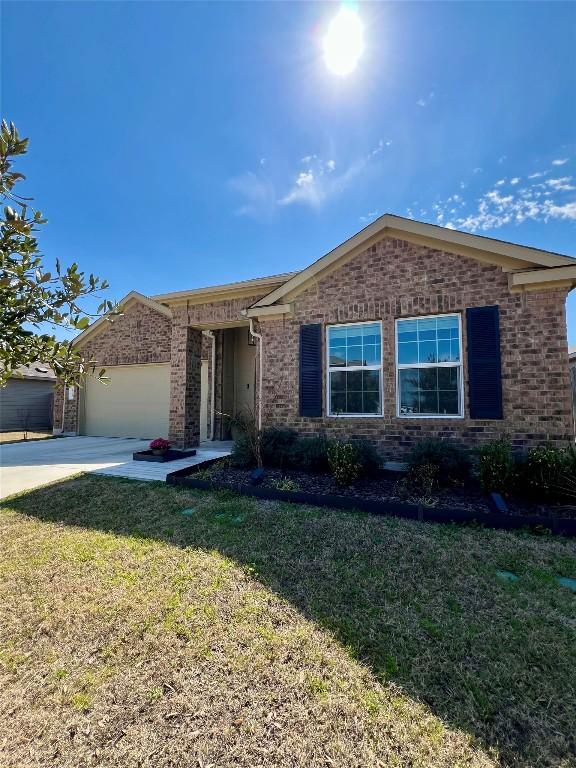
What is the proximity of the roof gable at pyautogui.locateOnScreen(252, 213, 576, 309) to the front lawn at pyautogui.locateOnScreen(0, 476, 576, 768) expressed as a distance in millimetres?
4328

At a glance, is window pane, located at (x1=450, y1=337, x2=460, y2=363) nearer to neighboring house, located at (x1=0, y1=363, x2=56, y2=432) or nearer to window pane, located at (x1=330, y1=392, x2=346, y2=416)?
window pane, located at (x1=330, y1=392, x2=346, y2=416)

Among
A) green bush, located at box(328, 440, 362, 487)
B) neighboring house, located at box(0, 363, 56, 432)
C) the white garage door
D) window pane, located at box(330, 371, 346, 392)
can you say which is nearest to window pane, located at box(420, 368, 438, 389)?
window pane, located at box(330, 371, 346, 392)

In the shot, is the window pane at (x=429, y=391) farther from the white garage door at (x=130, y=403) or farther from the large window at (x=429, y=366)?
the white garage door at (x=130, y=403)

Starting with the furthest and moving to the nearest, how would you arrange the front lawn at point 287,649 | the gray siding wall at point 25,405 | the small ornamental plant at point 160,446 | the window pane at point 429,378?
the gray siding wall at point 25,405 < the small ornamental plant at point 160,446 < the window pane at point 429,378 < the front lawn at point 287,649

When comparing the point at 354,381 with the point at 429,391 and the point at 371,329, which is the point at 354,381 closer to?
the point at 371,329

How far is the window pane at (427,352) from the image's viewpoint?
21.2 ft

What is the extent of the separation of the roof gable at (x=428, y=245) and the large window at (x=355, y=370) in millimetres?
1315

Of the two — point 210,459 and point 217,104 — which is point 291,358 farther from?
point 217,104

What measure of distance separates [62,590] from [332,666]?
241 cm

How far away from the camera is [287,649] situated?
2.29m

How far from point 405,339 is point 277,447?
3.29m

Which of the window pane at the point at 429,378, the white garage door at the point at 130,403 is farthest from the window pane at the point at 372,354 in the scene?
the white garage door at the point at 130,403

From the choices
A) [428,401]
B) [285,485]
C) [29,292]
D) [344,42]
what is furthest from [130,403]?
[344,42]

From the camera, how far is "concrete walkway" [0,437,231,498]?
675 centimetres
